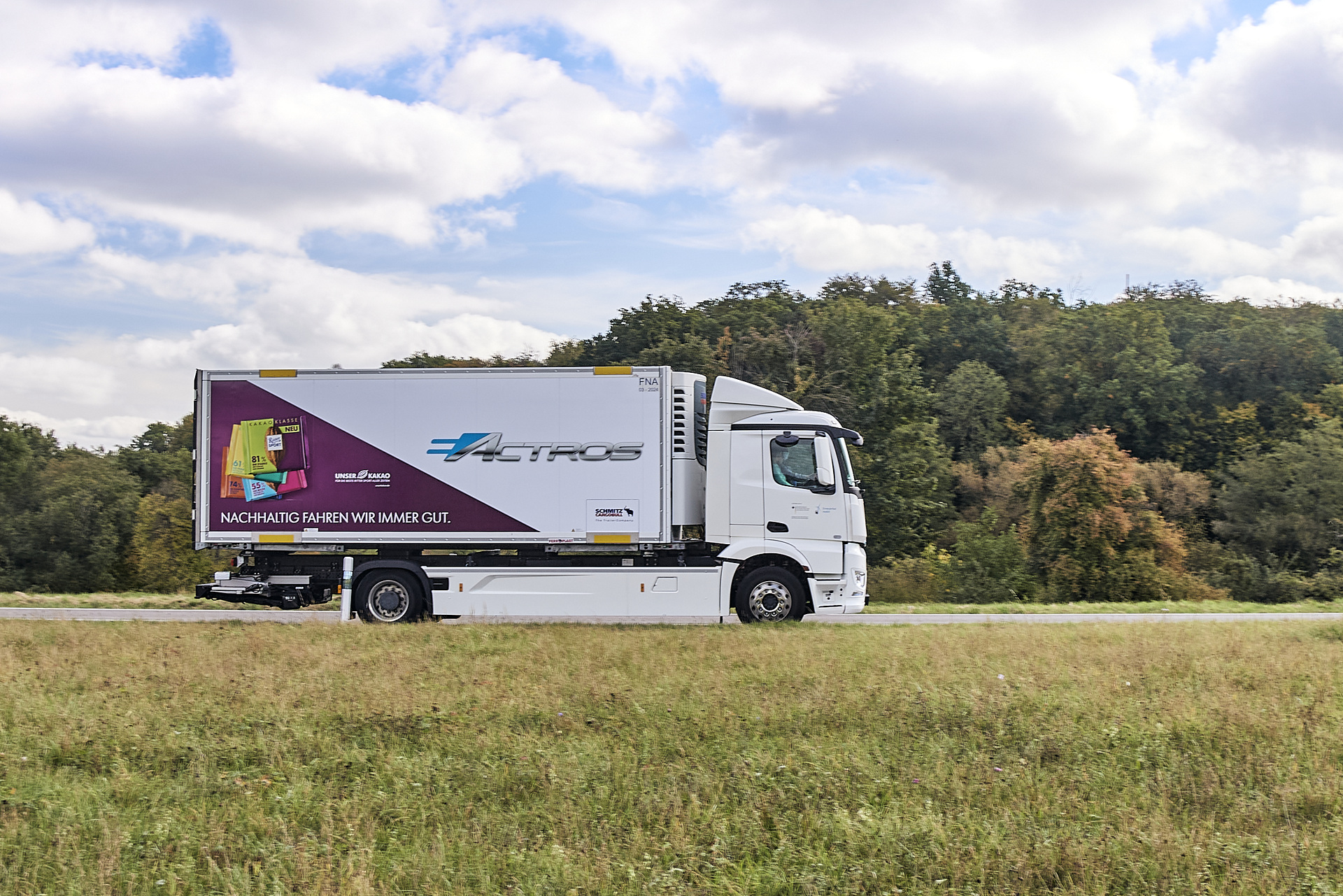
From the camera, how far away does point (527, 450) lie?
14.5 metres

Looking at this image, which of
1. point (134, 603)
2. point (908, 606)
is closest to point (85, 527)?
point (134, 603)

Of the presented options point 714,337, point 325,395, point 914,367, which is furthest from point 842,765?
point 714,337

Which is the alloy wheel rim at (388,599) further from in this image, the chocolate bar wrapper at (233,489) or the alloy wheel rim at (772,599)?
the alloy wheel rim at (772,599)

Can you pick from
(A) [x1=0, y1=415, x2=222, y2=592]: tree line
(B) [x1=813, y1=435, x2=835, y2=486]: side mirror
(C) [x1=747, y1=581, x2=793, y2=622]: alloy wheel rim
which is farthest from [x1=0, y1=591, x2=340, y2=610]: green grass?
(A) [x1=0, y1=415, x2=222, y2=592]: tree line

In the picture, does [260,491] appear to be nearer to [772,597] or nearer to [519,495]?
[519,495]

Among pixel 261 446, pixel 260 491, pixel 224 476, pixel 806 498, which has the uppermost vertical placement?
pixel 261 446

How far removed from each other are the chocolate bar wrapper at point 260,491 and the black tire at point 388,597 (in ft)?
5.81

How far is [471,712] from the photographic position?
25.8ft

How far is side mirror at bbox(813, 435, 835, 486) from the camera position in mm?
14547

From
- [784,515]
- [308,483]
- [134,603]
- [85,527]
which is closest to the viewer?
[784,515]

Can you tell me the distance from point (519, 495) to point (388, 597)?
241 centimetres

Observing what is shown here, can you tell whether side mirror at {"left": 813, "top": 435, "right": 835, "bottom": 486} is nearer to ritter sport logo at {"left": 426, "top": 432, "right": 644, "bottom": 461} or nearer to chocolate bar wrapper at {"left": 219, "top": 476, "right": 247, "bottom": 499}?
ritter sport logo at {"left": 426, "top": 432, "right": 644, "bottom": 461}

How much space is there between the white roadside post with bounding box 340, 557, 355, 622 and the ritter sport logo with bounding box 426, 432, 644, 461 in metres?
1.98

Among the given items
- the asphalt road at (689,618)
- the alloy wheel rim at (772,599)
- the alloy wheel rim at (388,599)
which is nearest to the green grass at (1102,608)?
the asphalt road at (689,618)
